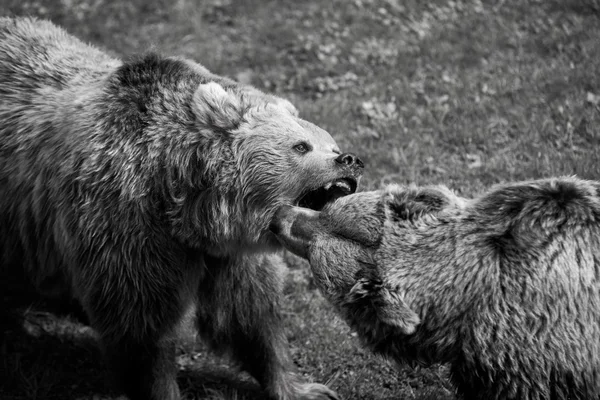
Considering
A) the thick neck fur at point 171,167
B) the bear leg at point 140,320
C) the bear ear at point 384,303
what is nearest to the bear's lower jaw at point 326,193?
the thick neck fur at point 171,167

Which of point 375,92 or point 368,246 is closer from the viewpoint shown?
point 368,246

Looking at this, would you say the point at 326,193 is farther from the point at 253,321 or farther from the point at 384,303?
the point at 253,321

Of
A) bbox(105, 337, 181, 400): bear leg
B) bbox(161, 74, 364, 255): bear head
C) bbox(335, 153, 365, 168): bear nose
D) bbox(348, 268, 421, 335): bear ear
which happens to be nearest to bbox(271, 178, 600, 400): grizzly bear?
bbox(348, 268, 421, 335): bear ear

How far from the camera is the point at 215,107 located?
4.68 meters

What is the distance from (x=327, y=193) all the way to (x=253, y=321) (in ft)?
3.84

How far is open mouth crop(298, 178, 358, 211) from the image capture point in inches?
182

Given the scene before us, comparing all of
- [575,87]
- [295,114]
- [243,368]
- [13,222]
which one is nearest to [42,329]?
[13,222]

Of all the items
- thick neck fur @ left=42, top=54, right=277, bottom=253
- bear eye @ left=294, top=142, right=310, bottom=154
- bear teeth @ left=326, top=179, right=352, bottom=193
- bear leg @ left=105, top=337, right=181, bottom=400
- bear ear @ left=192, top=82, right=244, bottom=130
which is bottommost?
bear leg @ left=105, top=337, right=181, bottom=400

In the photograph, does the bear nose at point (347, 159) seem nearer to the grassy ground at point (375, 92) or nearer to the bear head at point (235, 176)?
the bear head at point (235, 176)

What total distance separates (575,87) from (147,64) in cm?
483

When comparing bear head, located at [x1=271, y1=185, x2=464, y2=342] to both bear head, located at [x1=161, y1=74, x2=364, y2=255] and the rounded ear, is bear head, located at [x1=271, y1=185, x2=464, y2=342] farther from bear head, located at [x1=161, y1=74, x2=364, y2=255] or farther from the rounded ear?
bear head, located at [x1=161, y1=74, x2=364, y2=255]

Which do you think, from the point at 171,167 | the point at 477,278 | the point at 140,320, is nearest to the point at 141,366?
the point at 140,320

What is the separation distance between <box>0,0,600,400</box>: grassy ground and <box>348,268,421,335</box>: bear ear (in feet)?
5.03

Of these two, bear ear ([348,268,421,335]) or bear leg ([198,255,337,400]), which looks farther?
bear leg ([198,255,337,400])
